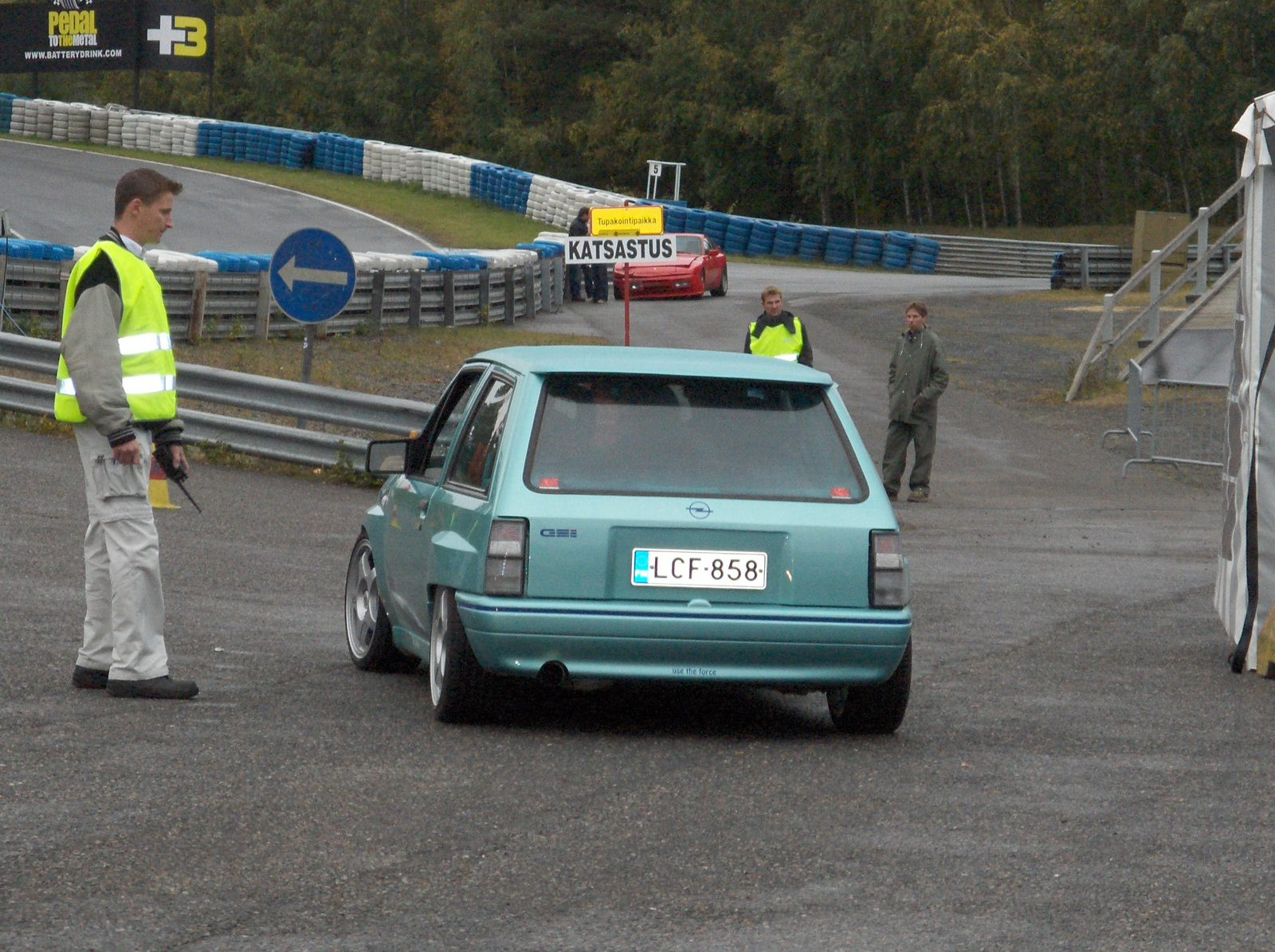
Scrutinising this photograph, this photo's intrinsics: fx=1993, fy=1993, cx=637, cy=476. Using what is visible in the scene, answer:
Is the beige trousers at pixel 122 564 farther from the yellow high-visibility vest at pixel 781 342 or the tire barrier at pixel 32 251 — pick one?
the tire barrier at pixel 32 251

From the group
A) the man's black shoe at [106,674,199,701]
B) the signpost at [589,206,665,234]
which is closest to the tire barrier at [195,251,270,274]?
the signpost at [589,206,665,234]

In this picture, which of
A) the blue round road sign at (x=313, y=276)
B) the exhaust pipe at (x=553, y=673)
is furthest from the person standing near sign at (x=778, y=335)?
the exhaust pipe at (x=553, y=673)

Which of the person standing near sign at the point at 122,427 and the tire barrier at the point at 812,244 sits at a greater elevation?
the person standing near sign at the point at 122,427

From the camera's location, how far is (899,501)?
18922mm

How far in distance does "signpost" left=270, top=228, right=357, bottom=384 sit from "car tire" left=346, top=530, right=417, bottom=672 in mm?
8782

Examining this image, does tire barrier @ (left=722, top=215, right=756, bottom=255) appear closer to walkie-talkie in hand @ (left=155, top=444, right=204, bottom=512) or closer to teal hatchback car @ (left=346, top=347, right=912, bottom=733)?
walkie-talkie in hand @ (left=155, top=444, right=204, bottom=512)

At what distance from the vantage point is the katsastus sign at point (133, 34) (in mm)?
68938

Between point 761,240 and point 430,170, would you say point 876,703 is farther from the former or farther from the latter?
point 430,170

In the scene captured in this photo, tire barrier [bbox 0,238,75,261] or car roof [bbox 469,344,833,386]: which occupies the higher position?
car roof [bbox 469,344,833,386]

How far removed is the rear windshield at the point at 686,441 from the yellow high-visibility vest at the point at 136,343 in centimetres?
151

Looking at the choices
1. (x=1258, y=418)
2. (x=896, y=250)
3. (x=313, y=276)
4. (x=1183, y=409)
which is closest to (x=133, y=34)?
(x=896, y=250)

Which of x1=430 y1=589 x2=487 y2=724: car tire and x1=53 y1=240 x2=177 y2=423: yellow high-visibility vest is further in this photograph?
x1=53 y1=240 x2=177 y2=423: yellow high-visibility vest

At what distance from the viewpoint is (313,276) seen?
1756 centimetres

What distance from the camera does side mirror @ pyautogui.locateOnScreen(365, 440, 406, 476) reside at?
8.25 metres
